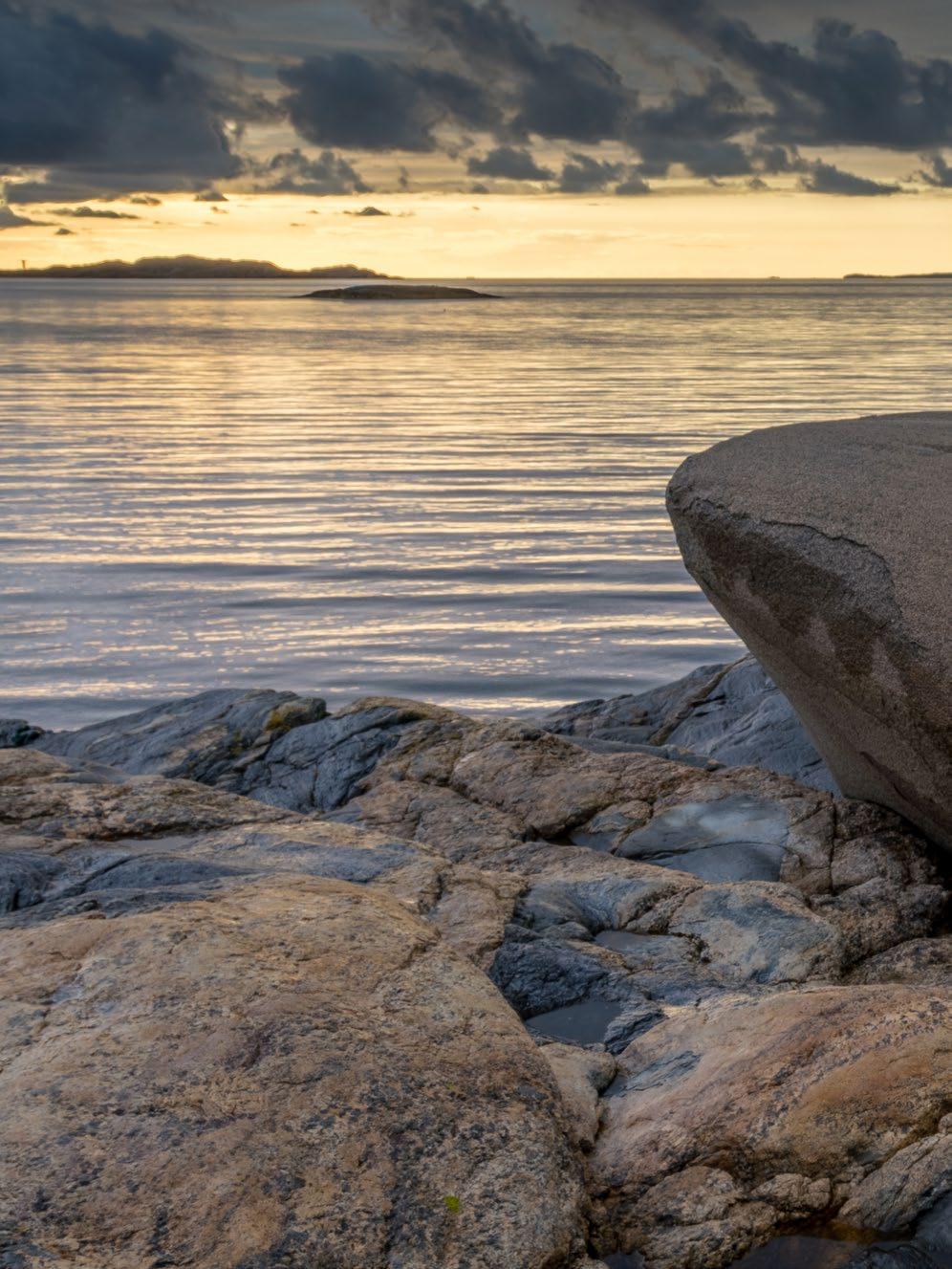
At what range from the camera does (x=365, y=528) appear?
2016 cm

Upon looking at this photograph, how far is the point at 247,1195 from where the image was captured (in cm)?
305

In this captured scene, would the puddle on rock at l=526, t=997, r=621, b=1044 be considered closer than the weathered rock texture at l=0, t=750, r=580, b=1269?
No

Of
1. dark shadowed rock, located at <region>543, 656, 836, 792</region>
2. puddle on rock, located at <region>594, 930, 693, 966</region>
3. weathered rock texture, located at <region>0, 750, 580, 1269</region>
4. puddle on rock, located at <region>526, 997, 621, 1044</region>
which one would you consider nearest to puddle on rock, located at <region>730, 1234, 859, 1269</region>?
weathered rock texture, located at <region>0, 750, 580, 1269</region>

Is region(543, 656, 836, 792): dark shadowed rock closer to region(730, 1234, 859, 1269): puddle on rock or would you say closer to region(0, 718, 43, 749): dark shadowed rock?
region(0, 718, 43, 749): dark shadowed rock

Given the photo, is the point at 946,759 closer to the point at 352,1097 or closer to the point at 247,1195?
the point at 352,1097

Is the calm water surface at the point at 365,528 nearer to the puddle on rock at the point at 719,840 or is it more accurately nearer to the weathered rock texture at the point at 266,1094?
the puddle on rock at the point at 719,840

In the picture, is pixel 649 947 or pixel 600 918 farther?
pixel 600 918

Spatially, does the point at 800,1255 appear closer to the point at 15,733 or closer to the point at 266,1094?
the point at 266,1094

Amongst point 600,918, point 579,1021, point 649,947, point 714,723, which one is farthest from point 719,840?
point 714,723

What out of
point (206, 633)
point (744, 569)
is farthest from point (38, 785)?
point (206, 633)

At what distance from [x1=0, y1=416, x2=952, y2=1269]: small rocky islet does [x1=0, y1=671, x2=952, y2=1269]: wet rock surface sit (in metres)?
0.01

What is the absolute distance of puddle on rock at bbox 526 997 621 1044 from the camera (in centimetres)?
449

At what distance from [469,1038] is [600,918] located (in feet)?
6.37

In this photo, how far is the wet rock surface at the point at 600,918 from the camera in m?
3.39
